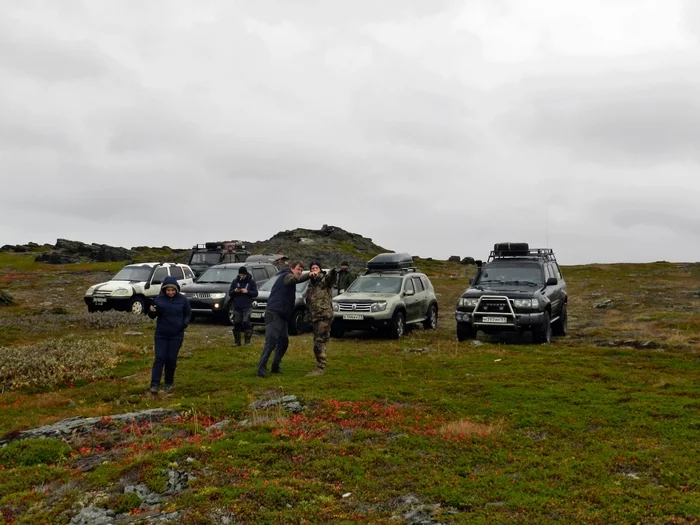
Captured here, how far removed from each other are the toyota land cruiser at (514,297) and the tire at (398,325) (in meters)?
1.90

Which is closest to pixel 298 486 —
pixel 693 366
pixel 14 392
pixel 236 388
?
pixel 236 388

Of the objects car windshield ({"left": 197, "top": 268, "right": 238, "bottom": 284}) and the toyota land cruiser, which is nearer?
the toyota land cruiser

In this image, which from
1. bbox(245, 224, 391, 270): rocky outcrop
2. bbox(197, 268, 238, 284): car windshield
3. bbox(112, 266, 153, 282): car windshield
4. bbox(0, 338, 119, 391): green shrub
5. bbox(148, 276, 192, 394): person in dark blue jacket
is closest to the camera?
bbox(148, 276, 192, 394): person in dark blue jacket

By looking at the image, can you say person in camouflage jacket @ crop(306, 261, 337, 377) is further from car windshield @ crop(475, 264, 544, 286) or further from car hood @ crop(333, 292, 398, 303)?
car windshield @ crop(475, 264, 544, 286)

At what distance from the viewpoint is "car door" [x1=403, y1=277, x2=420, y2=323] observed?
19.5 metres

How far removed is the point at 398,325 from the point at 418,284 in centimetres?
259

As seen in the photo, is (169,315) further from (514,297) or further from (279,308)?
(514,297)

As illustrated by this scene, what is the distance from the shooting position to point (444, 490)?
606cm

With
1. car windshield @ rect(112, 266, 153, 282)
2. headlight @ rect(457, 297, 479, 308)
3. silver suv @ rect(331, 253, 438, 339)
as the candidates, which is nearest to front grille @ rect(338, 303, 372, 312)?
silver suv @ rect(331, 253, 438, 339)

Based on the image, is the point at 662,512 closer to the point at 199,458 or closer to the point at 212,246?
the point at 199,458

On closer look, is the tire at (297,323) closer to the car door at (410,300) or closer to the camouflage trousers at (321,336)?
the car door at (410,300)

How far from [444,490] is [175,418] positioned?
4.55 meters

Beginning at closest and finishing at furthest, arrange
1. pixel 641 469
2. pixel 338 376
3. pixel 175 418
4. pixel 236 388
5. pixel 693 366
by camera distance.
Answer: pixel 641 469 → pixel 175 418 → pixel 236 388 → pixel 338 376 → pixel 693 366

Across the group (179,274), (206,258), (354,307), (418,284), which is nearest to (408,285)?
(418,284)
